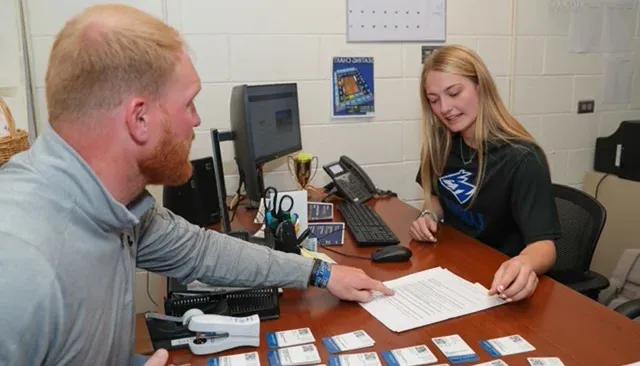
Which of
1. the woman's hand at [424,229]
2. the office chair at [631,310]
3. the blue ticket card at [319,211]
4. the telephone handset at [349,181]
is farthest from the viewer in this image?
the telephone handset at [349,181]

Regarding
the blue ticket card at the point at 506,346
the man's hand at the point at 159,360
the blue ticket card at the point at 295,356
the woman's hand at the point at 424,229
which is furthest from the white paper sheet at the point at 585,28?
the man's hand at the point at 159,360

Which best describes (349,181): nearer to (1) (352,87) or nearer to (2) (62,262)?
(1) (352,87)

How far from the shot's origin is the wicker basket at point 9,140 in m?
1.63

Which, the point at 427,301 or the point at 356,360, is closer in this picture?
the point at 356,360

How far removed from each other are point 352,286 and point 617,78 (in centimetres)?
253

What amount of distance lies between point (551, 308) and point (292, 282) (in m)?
0.59

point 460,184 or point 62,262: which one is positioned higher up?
point 62,262

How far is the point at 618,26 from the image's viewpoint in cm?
287

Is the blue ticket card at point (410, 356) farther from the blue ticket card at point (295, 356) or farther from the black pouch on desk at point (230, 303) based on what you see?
the black pouch on desk at point (230, 303)

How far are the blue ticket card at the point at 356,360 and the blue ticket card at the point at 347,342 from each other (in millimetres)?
29

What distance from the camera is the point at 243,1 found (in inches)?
88.9

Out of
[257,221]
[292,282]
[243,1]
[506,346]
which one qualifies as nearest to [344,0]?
[243,1]

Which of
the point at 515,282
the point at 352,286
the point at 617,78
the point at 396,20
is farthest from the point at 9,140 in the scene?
the point at 617,78

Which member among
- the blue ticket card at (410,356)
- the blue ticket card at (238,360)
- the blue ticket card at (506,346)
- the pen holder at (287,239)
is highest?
the pen holder at (287,239)
